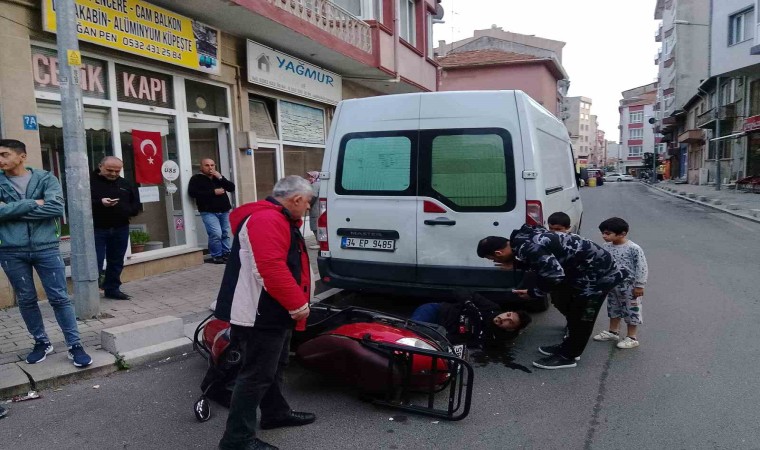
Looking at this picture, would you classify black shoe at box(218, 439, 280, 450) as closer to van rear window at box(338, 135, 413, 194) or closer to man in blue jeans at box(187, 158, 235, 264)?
van rear window at box(338, 135, 413, 194)

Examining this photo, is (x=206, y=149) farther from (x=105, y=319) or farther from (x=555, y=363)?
(x=555, y=363)

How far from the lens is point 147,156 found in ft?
26.1

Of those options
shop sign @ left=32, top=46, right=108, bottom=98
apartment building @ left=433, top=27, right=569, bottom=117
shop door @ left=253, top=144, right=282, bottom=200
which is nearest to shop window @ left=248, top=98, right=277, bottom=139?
shop door @ left=253, top=144, right=282, bottom=200

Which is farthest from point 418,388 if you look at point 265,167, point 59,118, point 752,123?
point 752,123

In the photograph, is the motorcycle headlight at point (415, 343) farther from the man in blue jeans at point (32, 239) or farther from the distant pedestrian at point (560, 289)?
the man in blue jeans at point (32, 239)

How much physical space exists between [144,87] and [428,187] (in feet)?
16.7

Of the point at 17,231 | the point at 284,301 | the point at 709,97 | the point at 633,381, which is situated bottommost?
the point at 633,381

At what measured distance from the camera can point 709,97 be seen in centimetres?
3650

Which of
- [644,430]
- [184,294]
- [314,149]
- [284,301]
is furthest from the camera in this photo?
[314,149]

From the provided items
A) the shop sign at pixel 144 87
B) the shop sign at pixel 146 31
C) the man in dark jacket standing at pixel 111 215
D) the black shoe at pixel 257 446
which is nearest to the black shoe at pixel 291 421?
the black shoe at pixel 257 446

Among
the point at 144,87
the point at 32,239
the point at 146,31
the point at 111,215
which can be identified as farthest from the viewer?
the point at 144,87

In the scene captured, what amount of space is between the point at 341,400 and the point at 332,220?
214 cm

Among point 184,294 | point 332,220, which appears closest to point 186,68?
point 184,294

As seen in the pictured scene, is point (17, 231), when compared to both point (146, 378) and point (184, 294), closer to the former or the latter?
point (146, 378)
